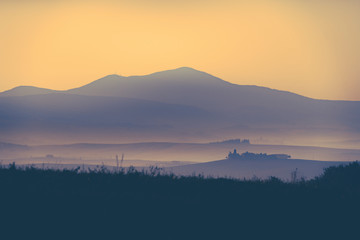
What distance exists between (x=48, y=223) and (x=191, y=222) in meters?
4.14

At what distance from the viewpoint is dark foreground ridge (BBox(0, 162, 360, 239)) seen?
1514 centimetres

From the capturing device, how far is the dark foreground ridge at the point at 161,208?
15.1 meters

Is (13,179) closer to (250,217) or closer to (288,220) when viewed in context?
(250,217)

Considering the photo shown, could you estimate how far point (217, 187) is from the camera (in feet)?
63.2

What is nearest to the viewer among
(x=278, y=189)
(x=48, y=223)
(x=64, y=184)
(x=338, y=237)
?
(x=48, y=223)

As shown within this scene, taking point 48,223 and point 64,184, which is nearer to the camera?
point 48,223

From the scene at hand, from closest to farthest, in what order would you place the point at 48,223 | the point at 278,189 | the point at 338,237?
the point at 48,223 → the point at 338,237 → the point at 278,189

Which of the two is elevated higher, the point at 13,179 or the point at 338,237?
A: the point at 13,179

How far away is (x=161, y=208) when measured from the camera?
53.4ft

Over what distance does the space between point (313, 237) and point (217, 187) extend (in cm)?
430

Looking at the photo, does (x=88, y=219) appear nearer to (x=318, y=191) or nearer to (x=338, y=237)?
(x=338, y=237)

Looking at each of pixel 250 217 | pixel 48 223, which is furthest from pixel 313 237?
pixel 48 223

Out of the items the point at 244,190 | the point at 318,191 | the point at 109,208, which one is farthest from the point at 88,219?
the point at 318,191

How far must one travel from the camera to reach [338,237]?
16.3 m
